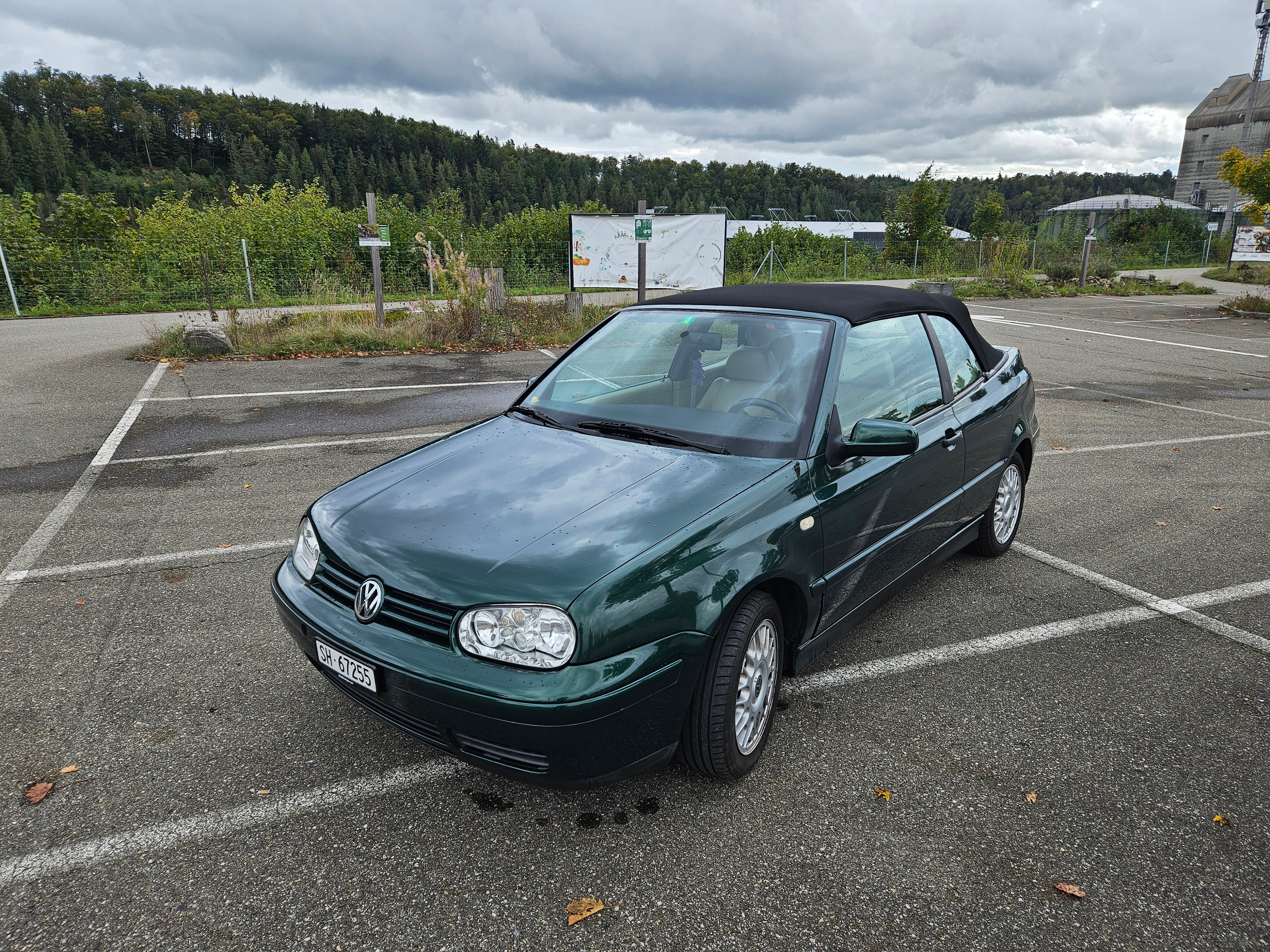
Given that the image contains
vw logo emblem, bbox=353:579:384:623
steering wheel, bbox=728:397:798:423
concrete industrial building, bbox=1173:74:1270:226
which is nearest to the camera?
vw logo emblem, bbox=353:579:384:623

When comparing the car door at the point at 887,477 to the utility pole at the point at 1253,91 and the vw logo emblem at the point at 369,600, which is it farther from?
the utility pole at the point at 1253,91

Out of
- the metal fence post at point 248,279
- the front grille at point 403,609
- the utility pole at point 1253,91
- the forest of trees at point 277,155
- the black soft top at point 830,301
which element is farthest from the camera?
the forest of trees at point 277,155

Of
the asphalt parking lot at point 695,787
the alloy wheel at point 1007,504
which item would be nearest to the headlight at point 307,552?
the asphalt parking lot at point 695,787

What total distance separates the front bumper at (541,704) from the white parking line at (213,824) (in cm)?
42

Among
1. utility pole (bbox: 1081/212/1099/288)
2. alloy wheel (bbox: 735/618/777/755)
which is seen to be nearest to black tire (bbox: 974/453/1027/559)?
alloy wheel (bbox: 735/618/777/755)

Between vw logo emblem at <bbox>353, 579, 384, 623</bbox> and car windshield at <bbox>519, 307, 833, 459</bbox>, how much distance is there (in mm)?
1156

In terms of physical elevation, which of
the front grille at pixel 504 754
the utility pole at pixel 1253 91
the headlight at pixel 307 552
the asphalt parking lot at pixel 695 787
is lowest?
the asphalt parking lot at pixel 695 787

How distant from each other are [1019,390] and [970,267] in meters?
33.1

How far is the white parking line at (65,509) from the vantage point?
4.48 metres

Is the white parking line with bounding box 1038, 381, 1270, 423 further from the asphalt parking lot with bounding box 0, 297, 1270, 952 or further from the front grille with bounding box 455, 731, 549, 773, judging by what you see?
the front grille with bounding box 455, 731, 549, 773

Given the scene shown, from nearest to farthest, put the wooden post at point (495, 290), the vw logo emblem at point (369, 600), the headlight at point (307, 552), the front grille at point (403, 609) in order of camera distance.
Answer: the front grille at point (403, 609) < the vw logo emblem at point (369, 600) < the headlight at point (307, 552) < the wooden post at point (495, 290)

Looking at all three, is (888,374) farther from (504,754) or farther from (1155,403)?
(1155,403)

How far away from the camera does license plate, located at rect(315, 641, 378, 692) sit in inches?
93.5

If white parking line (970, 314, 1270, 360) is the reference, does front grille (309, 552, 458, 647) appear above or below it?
above
